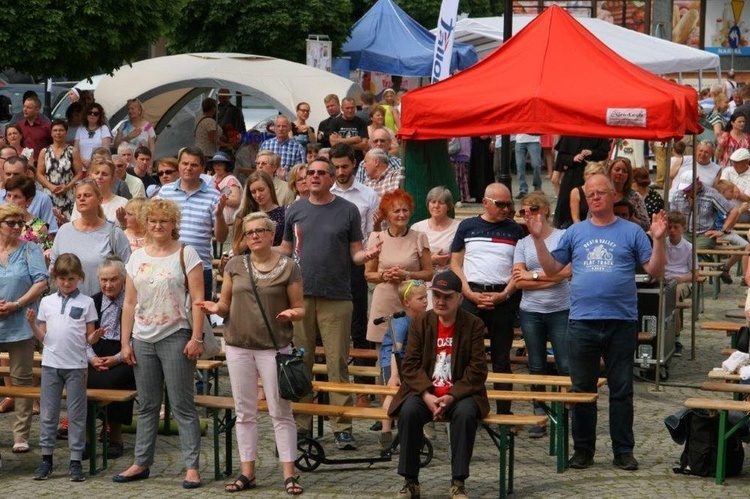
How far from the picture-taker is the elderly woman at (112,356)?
33.9 ft

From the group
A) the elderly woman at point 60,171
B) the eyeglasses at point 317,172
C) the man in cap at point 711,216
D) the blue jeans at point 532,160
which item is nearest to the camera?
the eyeglasses at point 317,172

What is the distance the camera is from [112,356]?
409 inches

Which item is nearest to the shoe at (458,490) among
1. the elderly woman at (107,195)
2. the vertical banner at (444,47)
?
the elderly woman at (107,195)

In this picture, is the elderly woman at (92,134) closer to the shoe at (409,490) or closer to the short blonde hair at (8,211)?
the short blonde hair at (8,211)

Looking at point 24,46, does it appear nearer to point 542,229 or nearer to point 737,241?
point 737,241

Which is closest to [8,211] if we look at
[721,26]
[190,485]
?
[190,485]

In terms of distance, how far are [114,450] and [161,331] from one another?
1.26 metres

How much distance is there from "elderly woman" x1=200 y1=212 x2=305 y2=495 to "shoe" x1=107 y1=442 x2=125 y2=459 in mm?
1284

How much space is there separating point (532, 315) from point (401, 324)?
1.10 m

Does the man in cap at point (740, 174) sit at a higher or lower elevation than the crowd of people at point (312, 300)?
higher

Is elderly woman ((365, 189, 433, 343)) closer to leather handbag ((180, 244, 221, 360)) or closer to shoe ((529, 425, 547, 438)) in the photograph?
shoe ((529, 425, 547, 438))

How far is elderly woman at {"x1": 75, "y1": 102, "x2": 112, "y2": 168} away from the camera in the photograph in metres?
18.3

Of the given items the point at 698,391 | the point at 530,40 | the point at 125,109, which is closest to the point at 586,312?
the point at 698,391

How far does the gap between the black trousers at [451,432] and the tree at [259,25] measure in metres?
22.5
